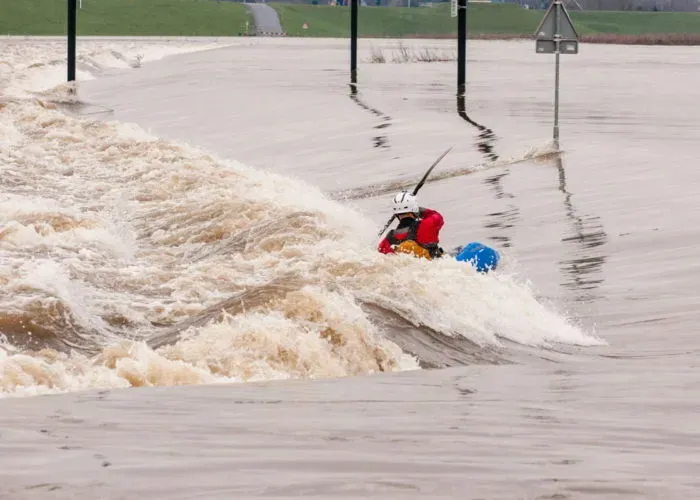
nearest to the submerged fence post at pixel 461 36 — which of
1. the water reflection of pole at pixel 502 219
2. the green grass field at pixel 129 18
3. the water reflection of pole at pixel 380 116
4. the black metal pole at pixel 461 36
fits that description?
the black metal pole at pixel 461 36

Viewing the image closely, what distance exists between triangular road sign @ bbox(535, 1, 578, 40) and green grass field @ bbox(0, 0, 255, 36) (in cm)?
10486

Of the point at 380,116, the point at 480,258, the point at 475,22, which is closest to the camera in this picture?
the point at 480,258

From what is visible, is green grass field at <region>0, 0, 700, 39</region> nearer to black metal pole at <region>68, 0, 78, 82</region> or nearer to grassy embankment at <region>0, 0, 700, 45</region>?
grassy embankment at <region>0, 0, 700, 45</region>

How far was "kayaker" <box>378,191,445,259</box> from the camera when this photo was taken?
13.1 m

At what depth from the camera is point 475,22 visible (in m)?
164

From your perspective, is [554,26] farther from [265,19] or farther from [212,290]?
[265,19]

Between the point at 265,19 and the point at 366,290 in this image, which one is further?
the point at 265,19

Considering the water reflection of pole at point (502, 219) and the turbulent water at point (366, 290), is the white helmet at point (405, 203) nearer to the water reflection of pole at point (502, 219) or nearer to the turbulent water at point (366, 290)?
the turbulent water at point (366, 290)

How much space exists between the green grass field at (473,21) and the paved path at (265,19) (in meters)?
1.10

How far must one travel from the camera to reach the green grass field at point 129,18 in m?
129

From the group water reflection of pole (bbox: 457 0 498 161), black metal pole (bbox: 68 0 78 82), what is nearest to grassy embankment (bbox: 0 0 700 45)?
black metal pole (bbox: 68 0 78 82)

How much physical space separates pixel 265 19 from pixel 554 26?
138 metres

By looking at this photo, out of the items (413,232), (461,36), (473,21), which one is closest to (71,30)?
(461,36)

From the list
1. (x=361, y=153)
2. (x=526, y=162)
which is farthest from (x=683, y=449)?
(x=361, y=153)
